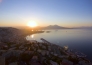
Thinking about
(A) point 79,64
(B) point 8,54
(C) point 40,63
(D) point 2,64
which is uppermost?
(D) point 2,64

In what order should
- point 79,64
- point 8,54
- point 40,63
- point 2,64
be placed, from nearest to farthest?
point 2,64
point 40,63
point 8,54
point 79,64

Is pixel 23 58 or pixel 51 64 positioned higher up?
pixel 23 58

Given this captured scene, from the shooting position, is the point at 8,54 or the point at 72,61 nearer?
the point at 8,54

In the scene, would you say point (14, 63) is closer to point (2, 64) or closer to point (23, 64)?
point (23, 64)

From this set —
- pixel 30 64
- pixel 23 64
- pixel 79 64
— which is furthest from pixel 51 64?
pixel 79 64

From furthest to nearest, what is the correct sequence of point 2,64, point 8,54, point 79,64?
1. point 79,64
2. point 8,54
3. point 2,64

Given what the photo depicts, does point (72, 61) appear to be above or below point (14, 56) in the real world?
below

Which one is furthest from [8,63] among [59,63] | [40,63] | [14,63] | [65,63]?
[65,63]

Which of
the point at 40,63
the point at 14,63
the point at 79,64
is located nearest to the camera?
the point at 14,63

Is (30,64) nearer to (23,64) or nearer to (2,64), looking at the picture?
(23,64)
